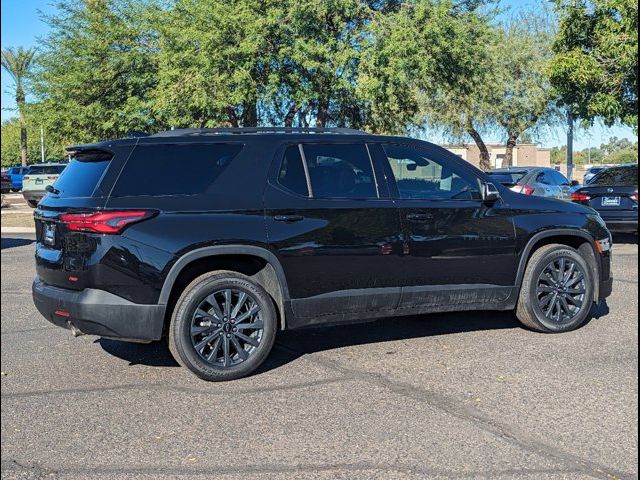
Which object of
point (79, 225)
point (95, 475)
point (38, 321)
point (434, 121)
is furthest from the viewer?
point (434, 121)

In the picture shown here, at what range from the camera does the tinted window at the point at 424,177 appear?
6117 millimetres

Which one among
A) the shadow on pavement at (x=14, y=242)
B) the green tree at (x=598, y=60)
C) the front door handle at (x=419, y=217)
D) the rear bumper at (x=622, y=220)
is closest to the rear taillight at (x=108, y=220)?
the front door handle at (x=419, y=217)

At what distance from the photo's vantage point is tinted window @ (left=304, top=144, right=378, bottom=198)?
228 inches

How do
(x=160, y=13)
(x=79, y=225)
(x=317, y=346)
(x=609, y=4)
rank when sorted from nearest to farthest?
(x=79, y=225), (x=317, y=346), (x=609, y=4), (x=160, y=13)

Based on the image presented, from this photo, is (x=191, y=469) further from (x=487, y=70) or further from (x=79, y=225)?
(x=487, y=70)

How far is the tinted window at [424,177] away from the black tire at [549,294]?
3.05 ft

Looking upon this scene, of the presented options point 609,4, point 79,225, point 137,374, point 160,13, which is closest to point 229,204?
point 79,225

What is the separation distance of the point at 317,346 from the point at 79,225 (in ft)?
7.50

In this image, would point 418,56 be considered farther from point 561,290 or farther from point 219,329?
point 219,329

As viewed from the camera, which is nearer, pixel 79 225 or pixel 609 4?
pixel 79 225

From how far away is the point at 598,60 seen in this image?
16906mm

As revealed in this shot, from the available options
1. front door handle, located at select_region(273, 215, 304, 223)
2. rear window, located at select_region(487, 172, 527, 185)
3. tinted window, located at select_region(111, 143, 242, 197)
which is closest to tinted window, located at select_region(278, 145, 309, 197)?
front door handle, located at select_region(273, 215, 304, 223)

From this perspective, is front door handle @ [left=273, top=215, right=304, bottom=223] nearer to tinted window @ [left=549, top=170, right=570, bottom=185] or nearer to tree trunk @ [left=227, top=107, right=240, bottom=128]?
tinted window @ [left=549, top=170, right=570, bottom=185]

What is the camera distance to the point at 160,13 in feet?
69.8
